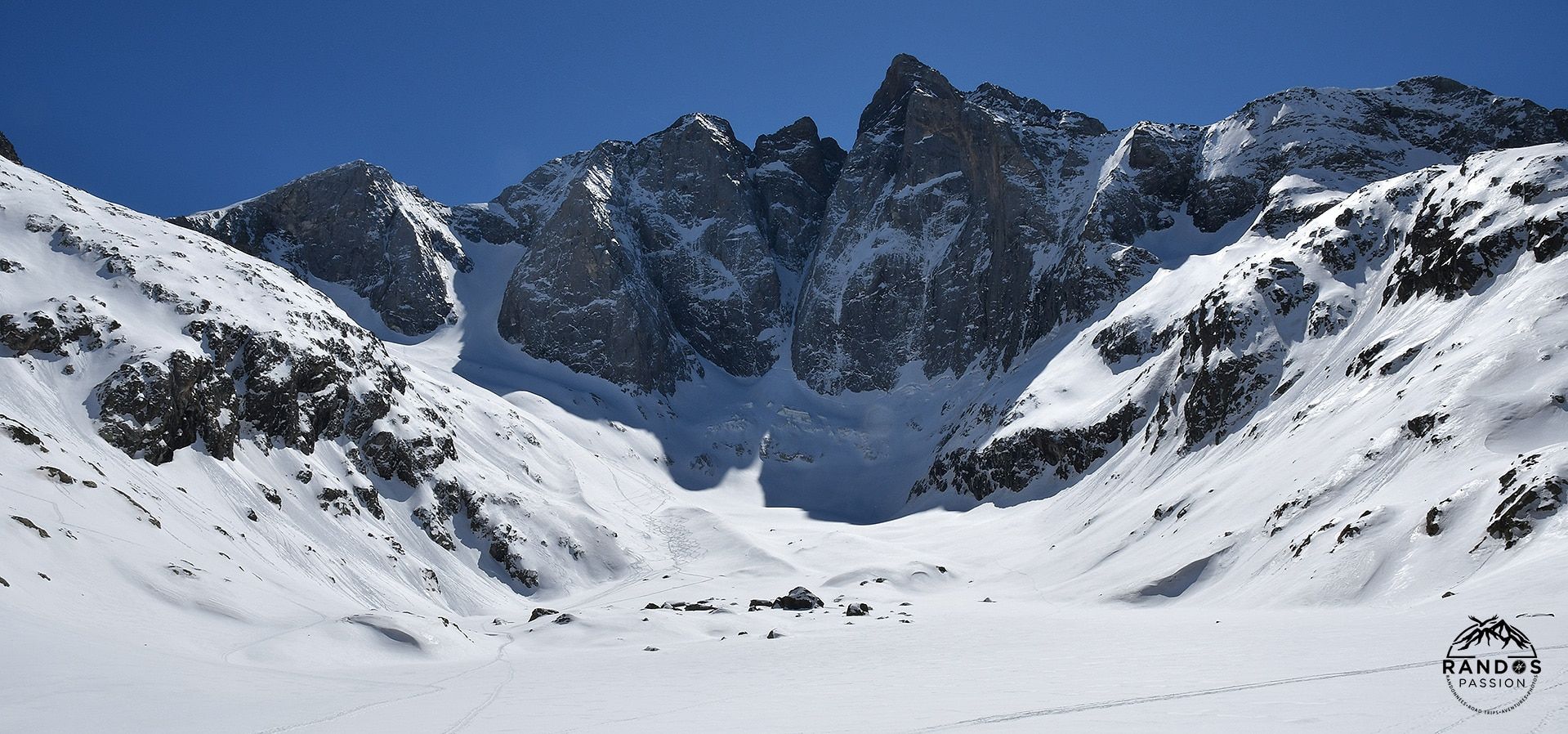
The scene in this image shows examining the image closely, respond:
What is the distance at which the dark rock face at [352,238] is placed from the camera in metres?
178

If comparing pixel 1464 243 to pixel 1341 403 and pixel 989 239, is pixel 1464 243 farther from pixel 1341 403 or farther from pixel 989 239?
pixel 989 239

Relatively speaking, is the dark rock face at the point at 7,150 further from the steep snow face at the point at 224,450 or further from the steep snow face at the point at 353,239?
the steep snow face at the point at 353,239

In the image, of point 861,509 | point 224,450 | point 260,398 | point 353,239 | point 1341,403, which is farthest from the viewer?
point 353,239

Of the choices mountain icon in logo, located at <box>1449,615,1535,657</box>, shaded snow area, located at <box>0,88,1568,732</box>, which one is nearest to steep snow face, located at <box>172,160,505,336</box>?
shaded snow area, located at <box>0,88,1568,732</box>

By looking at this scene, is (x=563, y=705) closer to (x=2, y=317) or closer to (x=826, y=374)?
(x=2, y=317)

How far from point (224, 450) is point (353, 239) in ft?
441

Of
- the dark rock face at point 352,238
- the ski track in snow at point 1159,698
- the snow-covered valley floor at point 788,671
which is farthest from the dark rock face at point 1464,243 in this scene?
the dark rock face at point 352,238

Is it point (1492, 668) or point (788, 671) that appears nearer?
point (1492, 668)

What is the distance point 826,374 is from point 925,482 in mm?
53593

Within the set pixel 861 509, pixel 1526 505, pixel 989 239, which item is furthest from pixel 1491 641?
pixel 989 239

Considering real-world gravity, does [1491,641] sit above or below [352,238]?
below

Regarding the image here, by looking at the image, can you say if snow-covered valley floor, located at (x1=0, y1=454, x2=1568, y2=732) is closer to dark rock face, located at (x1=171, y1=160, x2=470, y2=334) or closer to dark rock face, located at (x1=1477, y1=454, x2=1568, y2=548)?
dark rock face, located at (x1=1477, y1=454, x2=1568, y2=548)

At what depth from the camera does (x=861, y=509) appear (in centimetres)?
14512

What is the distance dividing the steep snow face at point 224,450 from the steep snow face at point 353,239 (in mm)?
86070
